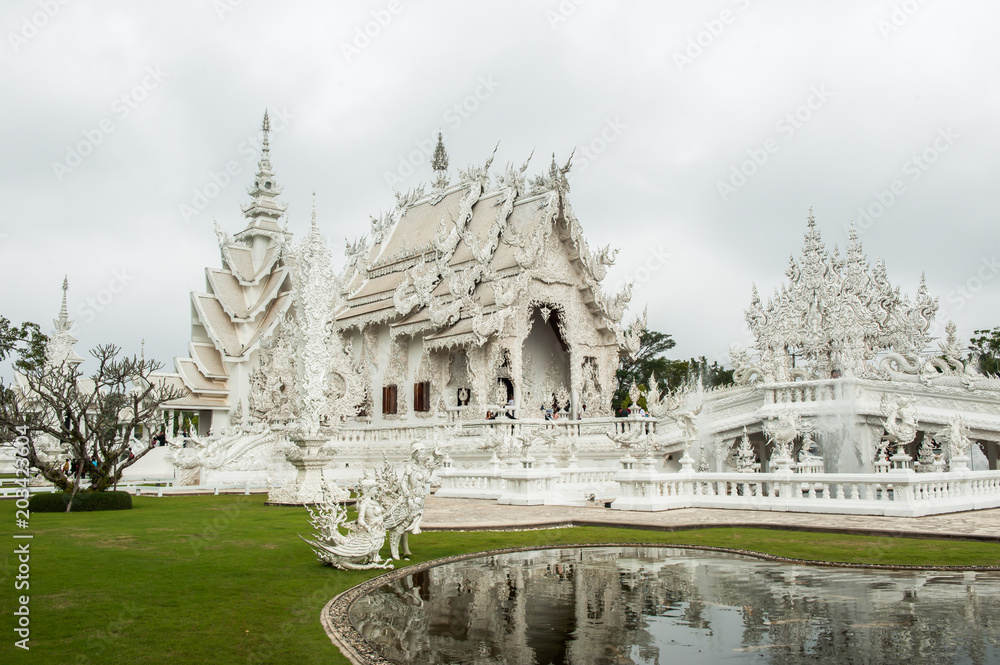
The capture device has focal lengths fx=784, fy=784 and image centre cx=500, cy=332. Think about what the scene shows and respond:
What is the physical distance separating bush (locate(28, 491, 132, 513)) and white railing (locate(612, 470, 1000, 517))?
8915 millimetres

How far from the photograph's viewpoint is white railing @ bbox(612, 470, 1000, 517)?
35.9 ft

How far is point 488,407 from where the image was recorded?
20.1 m

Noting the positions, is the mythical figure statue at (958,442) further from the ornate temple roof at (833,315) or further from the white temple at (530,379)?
the ornate temple roof at (833,315)

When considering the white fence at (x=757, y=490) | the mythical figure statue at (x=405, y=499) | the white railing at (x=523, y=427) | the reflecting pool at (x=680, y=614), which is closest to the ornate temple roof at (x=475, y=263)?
the white railing at (x=523, y=427)

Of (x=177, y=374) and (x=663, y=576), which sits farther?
(x=177, y=374)

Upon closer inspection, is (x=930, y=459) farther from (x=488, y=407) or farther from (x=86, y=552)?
(x=86, y=552)

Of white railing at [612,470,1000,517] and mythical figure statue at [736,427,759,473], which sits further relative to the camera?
mythical figure statue at [736,427,759,473]

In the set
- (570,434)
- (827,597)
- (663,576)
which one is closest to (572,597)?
(663,576)

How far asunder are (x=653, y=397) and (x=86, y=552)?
40.2 feet

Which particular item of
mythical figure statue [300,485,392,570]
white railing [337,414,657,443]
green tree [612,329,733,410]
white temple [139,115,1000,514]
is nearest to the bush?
white temple [139,115,1000,514]

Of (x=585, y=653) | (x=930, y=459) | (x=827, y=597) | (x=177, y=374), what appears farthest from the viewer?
(x=177, y=374)

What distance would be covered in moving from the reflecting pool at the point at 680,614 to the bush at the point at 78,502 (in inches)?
357

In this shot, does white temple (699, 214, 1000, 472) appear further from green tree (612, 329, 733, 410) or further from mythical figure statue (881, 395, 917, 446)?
green tree (612, 329, 733, 410)

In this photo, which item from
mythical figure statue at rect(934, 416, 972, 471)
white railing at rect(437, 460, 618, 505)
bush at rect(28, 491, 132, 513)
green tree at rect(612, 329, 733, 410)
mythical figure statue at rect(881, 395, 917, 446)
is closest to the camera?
mythical figure statue at rect(934, 416, 972, 471)
